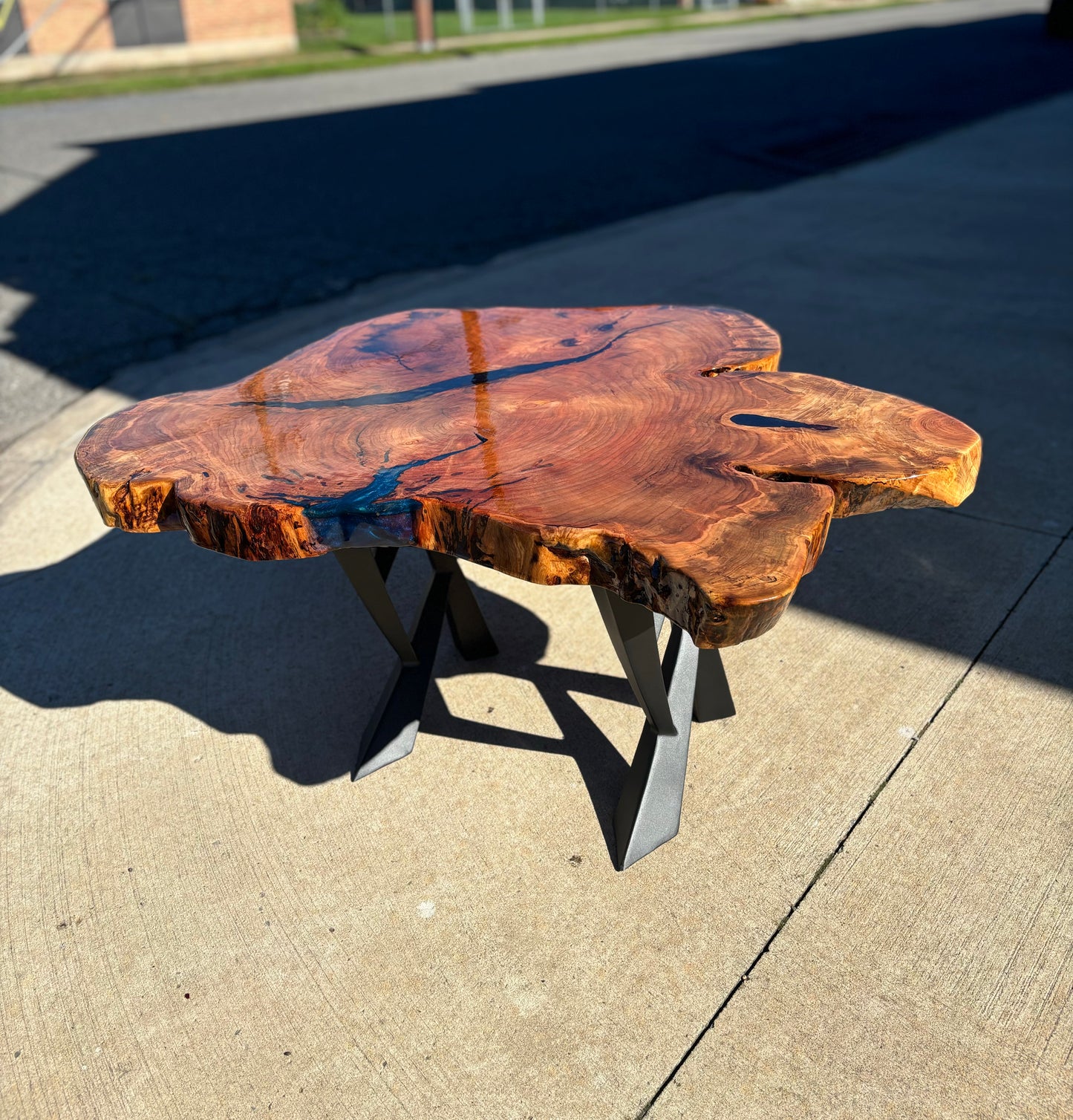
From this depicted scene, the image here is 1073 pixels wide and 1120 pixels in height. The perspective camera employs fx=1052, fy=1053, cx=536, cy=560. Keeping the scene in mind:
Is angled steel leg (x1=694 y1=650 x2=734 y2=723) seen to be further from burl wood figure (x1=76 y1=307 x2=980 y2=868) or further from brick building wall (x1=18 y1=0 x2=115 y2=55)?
brick building wall (x1=18 y1=0 x2=115 y2=55)

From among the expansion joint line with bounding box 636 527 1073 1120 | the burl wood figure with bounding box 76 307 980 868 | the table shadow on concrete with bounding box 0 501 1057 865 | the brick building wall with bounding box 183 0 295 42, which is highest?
the burl wood figure with bounding box 76 307 980 868

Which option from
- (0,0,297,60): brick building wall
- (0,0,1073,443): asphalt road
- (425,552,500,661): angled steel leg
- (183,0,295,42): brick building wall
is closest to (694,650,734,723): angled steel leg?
(425,552,500,661): angled steel leg

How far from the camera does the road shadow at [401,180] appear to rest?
5949 millimetres

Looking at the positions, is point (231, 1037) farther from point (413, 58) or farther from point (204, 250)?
point (413, 58)

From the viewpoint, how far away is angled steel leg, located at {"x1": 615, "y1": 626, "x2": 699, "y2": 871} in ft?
6.71

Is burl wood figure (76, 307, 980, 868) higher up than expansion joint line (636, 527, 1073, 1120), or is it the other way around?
burl wood figure (76, 307, 980, 868)

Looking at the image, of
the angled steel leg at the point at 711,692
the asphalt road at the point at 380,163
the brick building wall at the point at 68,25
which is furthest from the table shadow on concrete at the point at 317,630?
the brick building wall at the point at 68,25

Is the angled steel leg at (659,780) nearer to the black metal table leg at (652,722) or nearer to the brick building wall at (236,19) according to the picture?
the black metal table leg at (652,722)

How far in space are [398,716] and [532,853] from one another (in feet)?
1.57

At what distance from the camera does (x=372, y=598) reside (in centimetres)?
227

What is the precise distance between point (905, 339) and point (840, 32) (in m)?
17.3

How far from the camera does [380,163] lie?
912cm

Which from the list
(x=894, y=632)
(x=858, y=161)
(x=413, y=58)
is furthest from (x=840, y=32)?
(x=894, y=632)

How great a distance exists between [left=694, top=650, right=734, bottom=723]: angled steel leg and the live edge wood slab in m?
0.60
